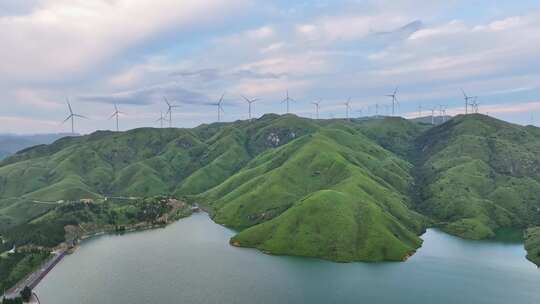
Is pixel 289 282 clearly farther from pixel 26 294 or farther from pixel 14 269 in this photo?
pixel 14 269

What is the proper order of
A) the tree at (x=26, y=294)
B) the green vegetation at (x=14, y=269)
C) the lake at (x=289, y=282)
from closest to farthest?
the lake at (x=289, y=282)
the tree at (x=26, y=294)
the green vegetation at (x=14, y=269)

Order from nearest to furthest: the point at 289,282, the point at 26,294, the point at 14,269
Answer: the point at 26,294 → the point at 289,282 → the point at 14,269

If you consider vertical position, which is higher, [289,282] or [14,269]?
[14,269]

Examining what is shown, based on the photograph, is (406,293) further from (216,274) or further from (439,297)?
(216,274)

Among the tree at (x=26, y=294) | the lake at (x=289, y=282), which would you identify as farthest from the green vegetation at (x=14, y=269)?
the tree at (x=26, y=294)

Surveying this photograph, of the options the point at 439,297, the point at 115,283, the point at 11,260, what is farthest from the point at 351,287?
the point at 11,260

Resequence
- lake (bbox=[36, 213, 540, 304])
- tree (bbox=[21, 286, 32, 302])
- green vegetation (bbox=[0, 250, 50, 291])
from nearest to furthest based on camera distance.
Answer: lake (bbox=[36, 213, 540, 304])
tree (bbox=[21, 286, 32, 302])
green vegetation (bbox=[0, 250, 50, 291])

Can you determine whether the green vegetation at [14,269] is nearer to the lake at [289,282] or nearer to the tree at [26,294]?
the lake at [289,282]

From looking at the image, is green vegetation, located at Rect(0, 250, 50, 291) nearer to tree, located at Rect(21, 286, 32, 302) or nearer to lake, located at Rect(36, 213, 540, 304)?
lake, located at Rect(36, 213, 540, 304)

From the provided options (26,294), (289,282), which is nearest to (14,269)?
(26,294)

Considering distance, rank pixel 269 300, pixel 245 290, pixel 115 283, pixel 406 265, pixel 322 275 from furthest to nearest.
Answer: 1. pixel 406 265
2. pixel 322 275
3. pixel 115 283
4. pixel 245 290
5. pixel 269 300

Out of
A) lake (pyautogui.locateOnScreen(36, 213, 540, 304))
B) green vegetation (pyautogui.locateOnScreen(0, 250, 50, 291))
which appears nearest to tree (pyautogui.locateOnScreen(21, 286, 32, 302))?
lake (pyautogui.locateOnScreen(36, 213, 540, 304))
